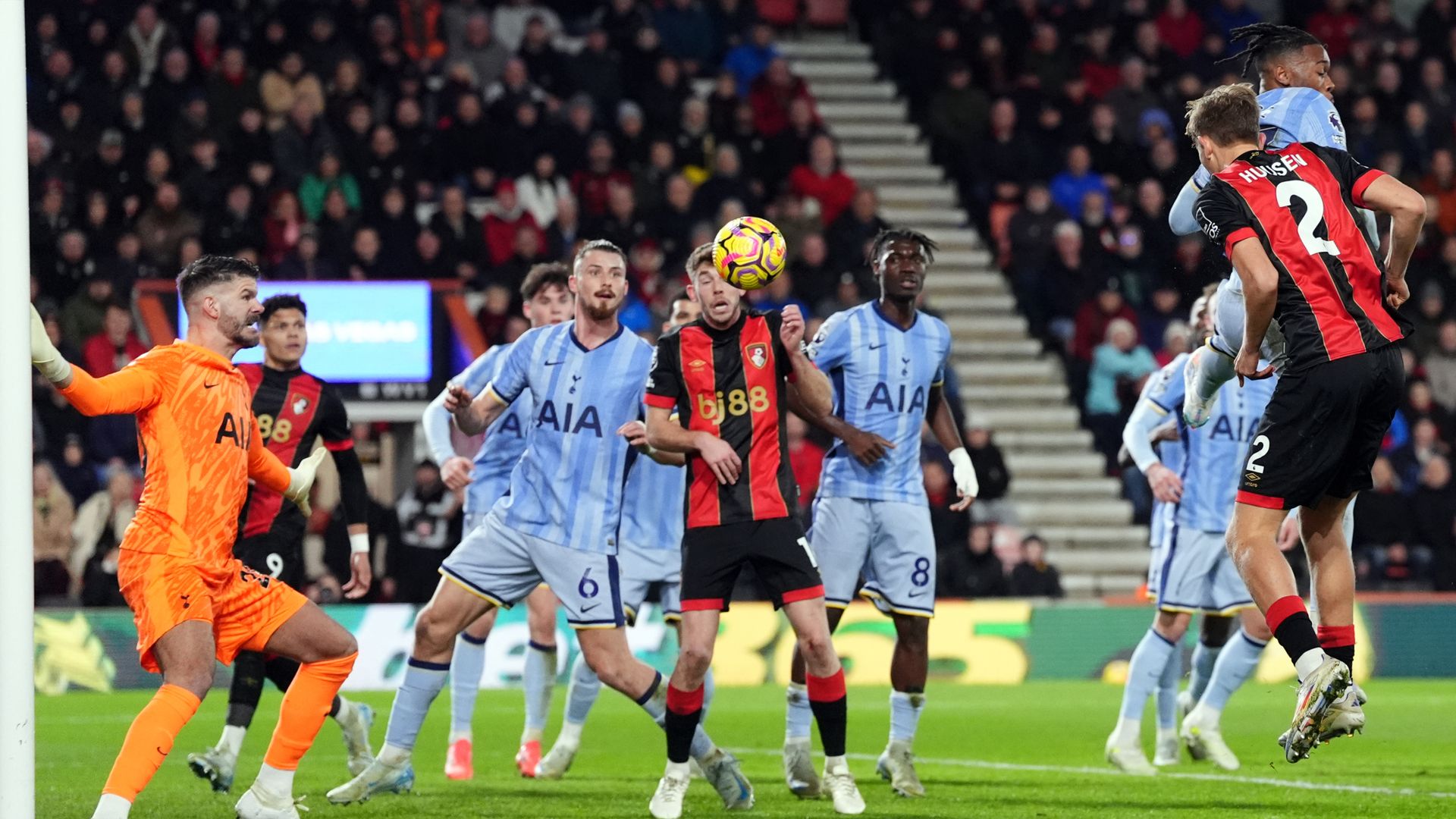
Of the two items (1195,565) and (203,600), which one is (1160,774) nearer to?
(1195,565)

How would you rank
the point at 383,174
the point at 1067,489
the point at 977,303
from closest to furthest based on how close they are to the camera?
the point at 383,174 < the point at 1067,489 < the point at 977,303

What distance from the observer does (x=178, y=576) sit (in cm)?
632

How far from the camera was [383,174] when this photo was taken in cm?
1766

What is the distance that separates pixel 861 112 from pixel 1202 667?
1259 cm

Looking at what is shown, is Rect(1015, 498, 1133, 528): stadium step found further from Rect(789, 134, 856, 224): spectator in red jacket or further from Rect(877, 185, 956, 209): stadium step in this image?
Rect(877, 185, 956, 209): stadium step

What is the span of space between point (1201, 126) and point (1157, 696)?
174 inches

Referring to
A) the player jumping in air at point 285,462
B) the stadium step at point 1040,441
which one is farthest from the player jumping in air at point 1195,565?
the stadium step at point 1040,441

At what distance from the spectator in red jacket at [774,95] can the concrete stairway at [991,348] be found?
70.3 inches

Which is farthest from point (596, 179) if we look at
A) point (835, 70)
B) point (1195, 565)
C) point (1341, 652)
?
point (1341, 652)

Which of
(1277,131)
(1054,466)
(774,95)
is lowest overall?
(1054,466)

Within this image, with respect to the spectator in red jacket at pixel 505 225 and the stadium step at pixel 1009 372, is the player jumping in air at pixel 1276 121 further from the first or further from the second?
the stadium step at pixel 1009 372

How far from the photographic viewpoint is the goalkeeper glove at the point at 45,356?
5.25 metres

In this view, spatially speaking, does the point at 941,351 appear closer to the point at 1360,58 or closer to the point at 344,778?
the point at 344,778

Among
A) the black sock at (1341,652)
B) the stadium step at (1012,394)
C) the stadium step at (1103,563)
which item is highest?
the stadium step at (1012,394)
